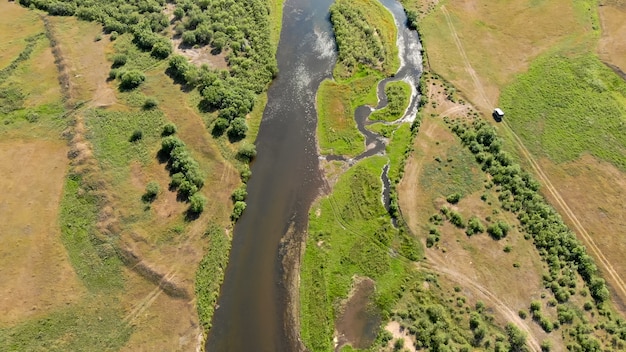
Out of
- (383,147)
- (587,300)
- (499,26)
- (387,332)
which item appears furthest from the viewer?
(499,26)

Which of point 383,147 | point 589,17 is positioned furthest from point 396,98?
point 589,17

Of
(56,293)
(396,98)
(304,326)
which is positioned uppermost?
(396,98)

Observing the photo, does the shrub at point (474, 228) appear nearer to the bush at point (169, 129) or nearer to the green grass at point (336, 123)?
Answer: the green grass at point (336, 123)

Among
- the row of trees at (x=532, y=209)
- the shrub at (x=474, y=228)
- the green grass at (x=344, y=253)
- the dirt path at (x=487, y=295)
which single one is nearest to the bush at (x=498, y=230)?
the shrub at (x=474, y=228)

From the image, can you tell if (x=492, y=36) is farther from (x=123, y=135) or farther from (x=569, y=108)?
(x=123, y=135)

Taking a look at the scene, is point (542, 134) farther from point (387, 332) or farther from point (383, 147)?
point (387, 332)

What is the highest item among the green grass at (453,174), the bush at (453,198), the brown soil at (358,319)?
the green grass at (453,174)

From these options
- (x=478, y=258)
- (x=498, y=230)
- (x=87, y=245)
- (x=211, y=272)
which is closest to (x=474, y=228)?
(x=498, y=230)
